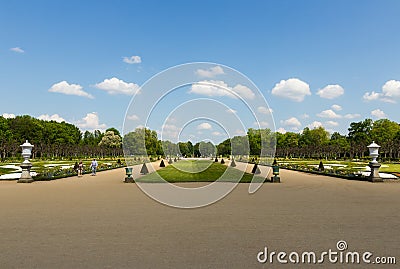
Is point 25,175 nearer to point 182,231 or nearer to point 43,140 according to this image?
point 182,231

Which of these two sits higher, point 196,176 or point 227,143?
point 227,143

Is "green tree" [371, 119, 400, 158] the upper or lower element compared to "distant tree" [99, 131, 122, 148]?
upper

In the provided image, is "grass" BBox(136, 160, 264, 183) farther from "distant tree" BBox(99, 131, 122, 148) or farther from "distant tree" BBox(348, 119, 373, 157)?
"distant tree" BBox(99, 131, 122, 148)

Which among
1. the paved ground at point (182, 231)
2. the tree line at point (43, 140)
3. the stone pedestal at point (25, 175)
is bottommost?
the paved ground at point (182, 231)

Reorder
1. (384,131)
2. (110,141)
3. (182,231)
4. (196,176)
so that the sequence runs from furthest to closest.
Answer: (110,141) → (384,131) → (196,176) → (182,231)

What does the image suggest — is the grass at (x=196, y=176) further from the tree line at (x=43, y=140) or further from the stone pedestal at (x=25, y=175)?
the tree line at (x=43, y=140)

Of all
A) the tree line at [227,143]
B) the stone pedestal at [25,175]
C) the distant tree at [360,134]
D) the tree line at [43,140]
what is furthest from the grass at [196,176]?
the distant tree at [360,134]

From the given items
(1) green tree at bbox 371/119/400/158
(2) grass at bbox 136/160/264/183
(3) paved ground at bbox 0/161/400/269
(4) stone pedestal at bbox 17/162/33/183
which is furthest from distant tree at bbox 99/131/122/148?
(3) paved ground at bbox 0/161/400/269

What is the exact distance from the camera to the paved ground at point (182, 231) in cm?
673

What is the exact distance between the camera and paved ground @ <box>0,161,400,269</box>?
673cm

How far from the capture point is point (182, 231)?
9000 mm

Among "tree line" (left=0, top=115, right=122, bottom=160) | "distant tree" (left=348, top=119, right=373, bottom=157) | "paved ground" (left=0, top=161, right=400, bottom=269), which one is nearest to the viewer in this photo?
"paved ground" (left=0, top=161, right=400, bottom=269)

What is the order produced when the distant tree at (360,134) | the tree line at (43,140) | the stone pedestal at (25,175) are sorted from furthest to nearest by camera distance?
the distant tree at (360,134)
the tree line at (43,140)
the stone pedestal at (25,175)

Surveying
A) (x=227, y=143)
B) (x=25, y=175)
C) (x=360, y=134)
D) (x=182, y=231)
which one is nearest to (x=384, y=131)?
(x=360, y=134)
